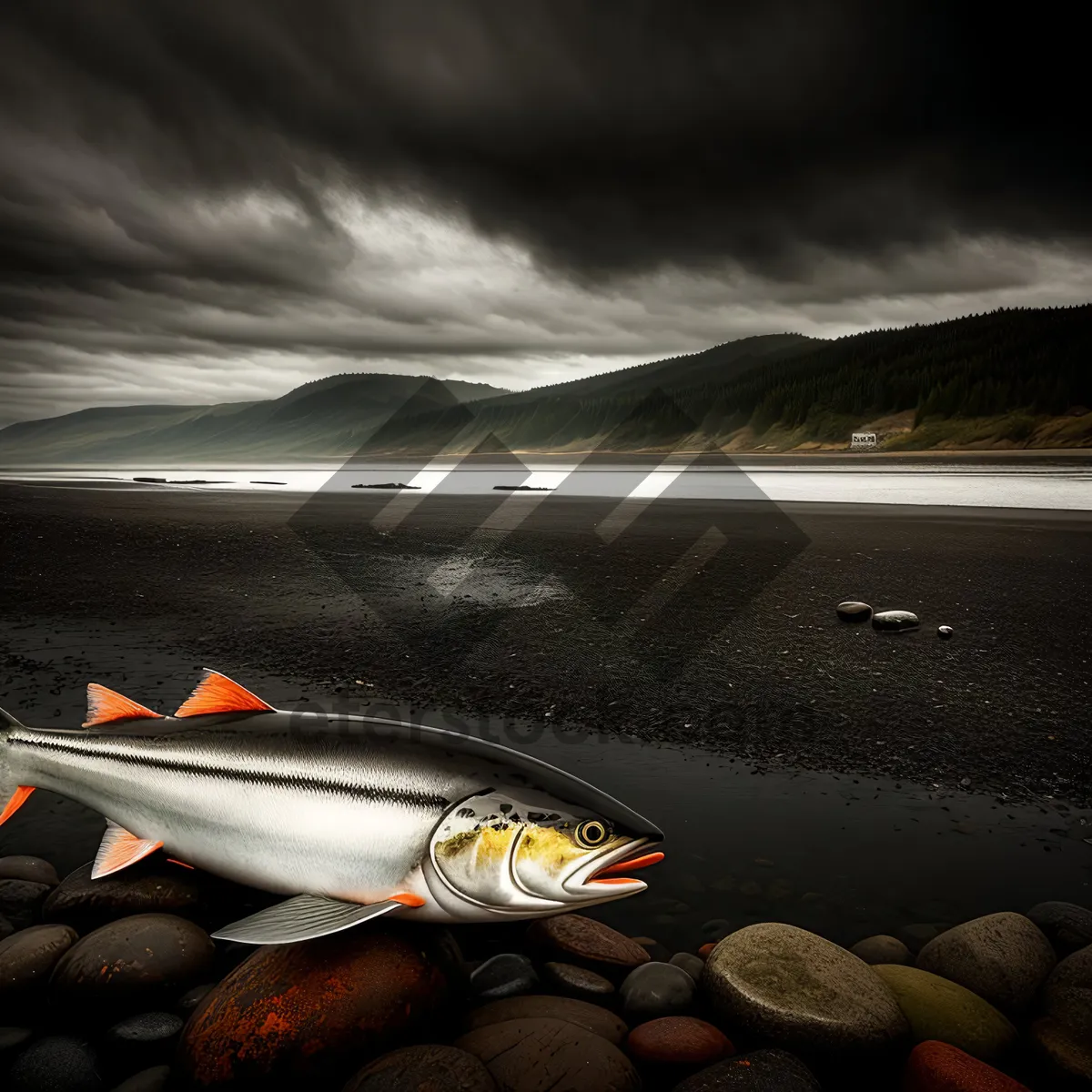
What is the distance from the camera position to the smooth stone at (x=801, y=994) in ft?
9.32

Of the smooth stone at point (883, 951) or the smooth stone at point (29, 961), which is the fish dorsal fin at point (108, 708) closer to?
the smooth stone at point (29, 961)

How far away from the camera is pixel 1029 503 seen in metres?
28.8

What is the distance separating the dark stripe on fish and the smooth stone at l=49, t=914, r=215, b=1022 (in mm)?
735

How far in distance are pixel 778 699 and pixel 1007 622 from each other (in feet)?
16.0

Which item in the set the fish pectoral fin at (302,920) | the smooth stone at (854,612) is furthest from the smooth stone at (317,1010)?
the smooth stone at (854,612)

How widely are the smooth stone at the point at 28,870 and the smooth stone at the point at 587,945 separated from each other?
8.95 feet

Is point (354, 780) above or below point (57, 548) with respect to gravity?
below

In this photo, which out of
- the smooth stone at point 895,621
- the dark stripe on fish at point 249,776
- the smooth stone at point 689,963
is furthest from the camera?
the smooth stone at point 895,621

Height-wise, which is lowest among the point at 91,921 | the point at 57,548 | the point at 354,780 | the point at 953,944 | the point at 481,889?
the point at 953,944

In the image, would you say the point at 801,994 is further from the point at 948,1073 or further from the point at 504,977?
the point at 504,977

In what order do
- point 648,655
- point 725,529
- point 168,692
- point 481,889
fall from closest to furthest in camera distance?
point 481,889
point 168,692
point 648,655
point 725,529

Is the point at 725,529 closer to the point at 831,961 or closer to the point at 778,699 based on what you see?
the point at 778,699

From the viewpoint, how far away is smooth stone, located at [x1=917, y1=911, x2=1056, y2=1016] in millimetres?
3246

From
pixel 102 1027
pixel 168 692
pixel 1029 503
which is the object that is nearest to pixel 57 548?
pixel 168 692
